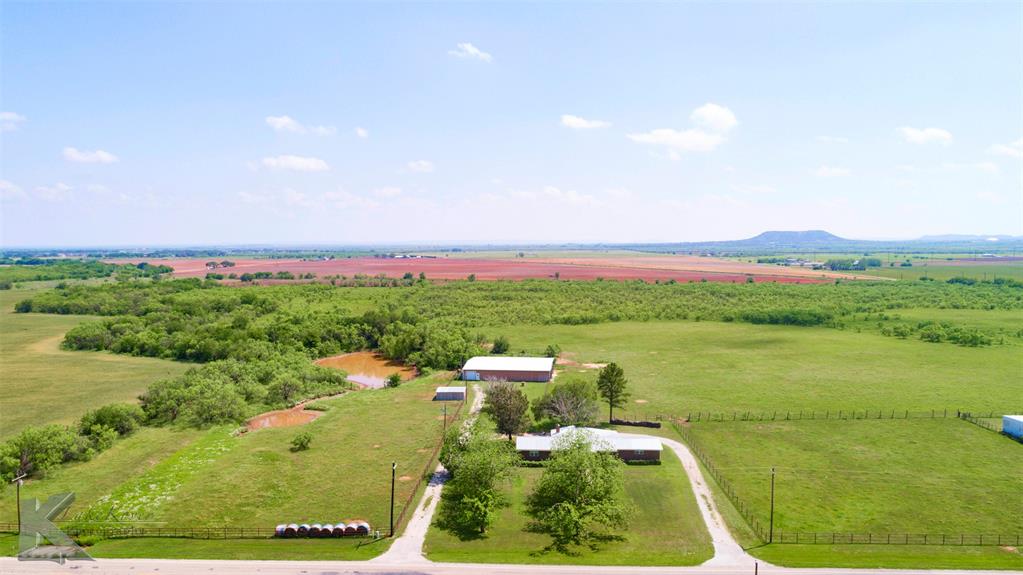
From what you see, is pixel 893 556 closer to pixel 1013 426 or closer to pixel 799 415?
pixel 799 415

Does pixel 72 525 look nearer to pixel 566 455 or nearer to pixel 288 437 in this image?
pixel 288 437

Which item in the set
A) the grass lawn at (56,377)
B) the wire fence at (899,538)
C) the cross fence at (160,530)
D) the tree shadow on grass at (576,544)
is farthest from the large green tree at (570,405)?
the grass lawn at (56,377)

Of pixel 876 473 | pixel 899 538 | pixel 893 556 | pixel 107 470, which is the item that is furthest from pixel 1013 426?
pixel 107 470

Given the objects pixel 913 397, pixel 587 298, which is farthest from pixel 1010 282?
pixel 913 397

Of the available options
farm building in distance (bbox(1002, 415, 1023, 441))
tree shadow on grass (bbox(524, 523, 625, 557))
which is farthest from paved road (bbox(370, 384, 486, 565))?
farm building in distance (bbox(1002, 415, 1023, 441))

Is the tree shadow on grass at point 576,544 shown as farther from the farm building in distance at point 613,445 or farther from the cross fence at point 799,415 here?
the cross fence at point 799,415

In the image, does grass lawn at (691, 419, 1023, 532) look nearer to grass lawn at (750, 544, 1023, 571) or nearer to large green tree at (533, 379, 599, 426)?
grass lawn at (750, 544, 1023, 571)

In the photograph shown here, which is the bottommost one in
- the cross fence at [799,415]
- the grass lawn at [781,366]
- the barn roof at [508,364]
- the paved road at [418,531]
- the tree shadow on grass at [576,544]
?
the tree shadow on grass at [576,544]
